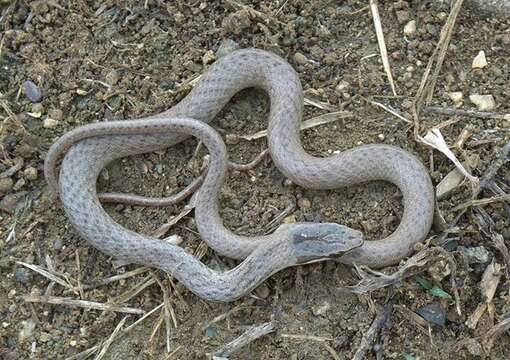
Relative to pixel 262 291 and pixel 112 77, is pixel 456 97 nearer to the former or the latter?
pixel 262 291

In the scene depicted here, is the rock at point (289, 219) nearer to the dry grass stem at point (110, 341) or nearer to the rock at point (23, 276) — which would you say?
the dry grass stem at point (110, 341)

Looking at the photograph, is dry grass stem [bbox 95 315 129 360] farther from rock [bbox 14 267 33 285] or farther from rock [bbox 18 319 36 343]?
rock [bbox 14 267 33 285]

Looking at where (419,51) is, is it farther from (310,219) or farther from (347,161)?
(310,219)

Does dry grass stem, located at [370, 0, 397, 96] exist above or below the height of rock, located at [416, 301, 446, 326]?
above

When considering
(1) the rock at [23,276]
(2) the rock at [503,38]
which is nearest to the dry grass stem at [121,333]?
(1) the rock at [23,276]

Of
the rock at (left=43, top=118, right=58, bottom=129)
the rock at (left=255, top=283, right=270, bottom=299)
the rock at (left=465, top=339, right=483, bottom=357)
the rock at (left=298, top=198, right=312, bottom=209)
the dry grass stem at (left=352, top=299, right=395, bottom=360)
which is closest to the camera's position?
the rock at (left=465, top=339, right=483, bottom=357)

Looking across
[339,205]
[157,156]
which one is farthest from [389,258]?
[157,156]

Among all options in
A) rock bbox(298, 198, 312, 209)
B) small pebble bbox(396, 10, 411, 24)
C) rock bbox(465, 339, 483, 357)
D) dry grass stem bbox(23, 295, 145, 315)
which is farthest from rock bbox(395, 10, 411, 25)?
dry grass stem bbox(23, 295, 145, 315)
